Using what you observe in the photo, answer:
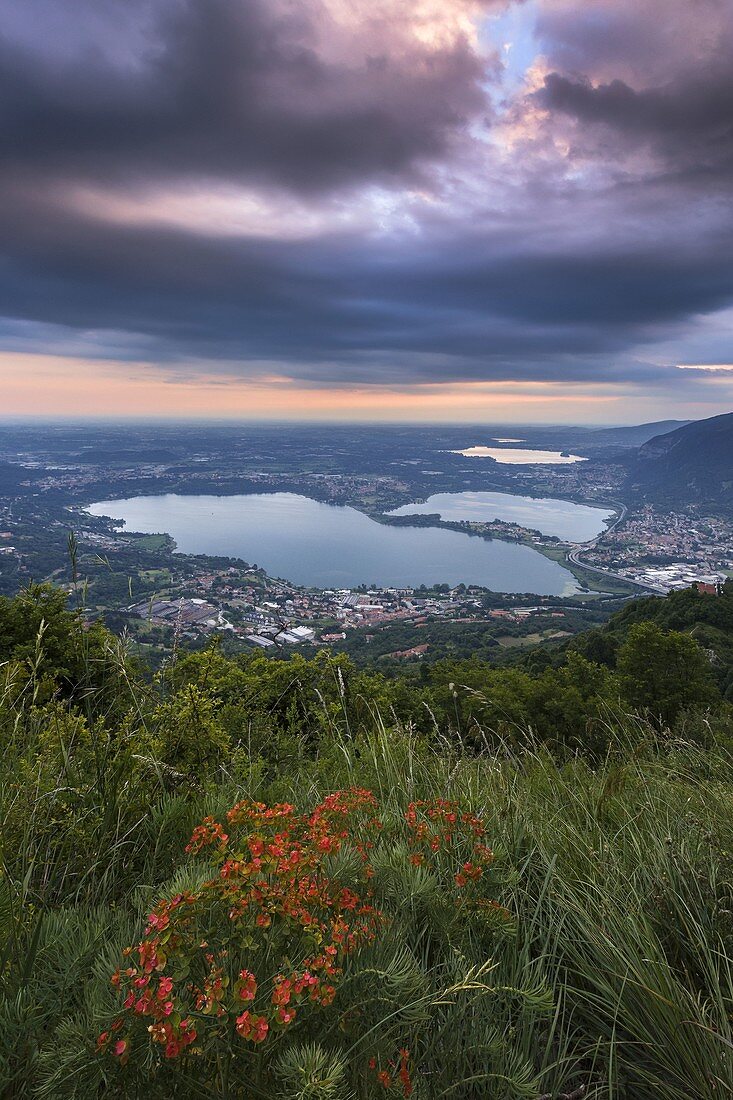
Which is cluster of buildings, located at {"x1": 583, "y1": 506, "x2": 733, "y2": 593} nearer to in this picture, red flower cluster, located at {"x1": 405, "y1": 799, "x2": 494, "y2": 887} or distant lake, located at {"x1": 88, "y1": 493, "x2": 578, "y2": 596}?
distant lake, located at {"x1": 88, "y1": 493, "x2": 578, "y2": 596}

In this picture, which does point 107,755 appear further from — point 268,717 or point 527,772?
point 268,717

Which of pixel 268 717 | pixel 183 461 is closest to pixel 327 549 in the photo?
pixel 183 461

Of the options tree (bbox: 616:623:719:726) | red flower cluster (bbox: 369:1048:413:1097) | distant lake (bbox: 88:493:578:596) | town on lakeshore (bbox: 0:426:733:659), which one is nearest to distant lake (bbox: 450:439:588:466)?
town on lakeshore (bbox: 0:426:733:659)

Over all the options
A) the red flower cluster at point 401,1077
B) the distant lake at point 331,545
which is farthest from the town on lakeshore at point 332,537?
the red flower cluster at point 401,1077

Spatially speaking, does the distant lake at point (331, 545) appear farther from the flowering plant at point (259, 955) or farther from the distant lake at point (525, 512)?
the flowering plant at point (259, 955)

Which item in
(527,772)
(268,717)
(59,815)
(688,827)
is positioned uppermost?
(59,815)

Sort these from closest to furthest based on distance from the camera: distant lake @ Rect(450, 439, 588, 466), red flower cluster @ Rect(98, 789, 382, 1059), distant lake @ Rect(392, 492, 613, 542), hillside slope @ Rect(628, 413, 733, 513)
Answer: red flower cluster @ Rect(98, 789, 382, 1059)
distant lake @ Rect(392, 492, 613, 542)
hillside slope @ Rect(628, 413, 733, 513)
distant lake @ Rect(450, 439, 588, 466)

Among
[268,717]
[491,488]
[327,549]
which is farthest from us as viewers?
[491,488]
